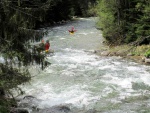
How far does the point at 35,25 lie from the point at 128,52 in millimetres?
5611

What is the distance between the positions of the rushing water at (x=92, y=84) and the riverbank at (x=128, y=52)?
1.96ft

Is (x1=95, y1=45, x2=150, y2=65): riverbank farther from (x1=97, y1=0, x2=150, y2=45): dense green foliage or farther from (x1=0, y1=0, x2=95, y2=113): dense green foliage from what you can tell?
(x1=0, y1=0, x2=95, y2=113): dense green foliage

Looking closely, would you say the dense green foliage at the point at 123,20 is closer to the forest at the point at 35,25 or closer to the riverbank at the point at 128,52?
the forest at the point at 35,25

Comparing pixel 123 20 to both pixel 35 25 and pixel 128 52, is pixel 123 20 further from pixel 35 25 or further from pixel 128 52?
pixel 35 25

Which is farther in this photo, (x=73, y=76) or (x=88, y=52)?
(x=88, y=52)

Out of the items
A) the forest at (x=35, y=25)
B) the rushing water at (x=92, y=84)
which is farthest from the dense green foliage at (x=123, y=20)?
the rushing water at (x=92, y=84)

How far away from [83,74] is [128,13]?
7555 mm

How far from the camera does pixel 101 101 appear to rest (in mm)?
10969

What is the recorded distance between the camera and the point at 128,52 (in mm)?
16344

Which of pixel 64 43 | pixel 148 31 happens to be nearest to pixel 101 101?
pixel 148 31

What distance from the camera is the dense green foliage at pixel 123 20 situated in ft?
61.7

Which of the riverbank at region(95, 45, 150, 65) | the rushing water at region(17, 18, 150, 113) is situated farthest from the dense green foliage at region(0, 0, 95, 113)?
the riverbank at region(95, 45, 150, 65)

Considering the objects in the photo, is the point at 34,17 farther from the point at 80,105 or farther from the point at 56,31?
the point at 56,31

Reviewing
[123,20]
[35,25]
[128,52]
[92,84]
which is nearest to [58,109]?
[92,84]
